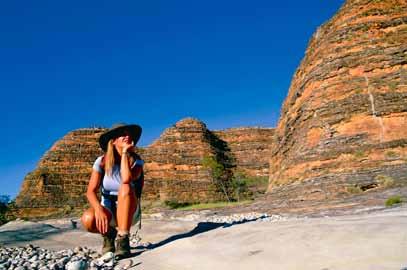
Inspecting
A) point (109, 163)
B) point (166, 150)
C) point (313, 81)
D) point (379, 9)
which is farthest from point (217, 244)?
point (166, 150)

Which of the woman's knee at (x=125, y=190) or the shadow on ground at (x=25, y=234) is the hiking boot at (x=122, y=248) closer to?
the woman's knee at (x=125, y=190)

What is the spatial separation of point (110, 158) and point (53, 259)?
1167 millimetres

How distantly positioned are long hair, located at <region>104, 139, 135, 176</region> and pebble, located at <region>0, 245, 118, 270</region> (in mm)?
842

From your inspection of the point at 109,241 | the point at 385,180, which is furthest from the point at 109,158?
the point at 385,180

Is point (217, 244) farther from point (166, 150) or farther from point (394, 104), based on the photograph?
point (166, 150)

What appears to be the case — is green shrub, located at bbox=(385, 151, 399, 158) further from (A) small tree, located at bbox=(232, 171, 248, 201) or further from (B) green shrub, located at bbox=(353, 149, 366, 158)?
(A) small tree, located at bbox=(232, 171, 248, 201)

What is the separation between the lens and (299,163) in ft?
65.2

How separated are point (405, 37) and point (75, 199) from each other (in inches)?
1575

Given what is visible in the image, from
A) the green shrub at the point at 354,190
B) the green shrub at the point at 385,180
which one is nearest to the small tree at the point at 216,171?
the green shrub at the point at 354,190

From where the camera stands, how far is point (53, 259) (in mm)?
4258

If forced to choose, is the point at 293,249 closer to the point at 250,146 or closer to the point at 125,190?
the point at 125,190

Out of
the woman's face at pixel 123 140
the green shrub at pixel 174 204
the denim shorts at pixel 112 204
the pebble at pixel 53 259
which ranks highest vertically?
the woman's face at pixel 123 140

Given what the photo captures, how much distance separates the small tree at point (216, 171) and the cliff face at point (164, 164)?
0.59 metres

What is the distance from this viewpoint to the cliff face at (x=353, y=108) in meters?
17.0
